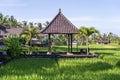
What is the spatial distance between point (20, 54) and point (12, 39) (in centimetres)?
148

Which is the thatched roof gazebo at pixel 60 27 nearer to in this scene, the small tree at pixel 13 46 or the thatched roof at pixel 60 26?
the thatched roof at pixel 60 26

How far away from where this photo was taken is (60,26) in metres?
32.4

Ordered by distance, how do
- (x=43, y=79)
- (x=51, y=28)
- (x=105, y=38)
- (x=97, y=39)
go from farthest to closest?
(x=105, y=38)
(x=97, y=39)
(x=51, y=28)
(x=43, y=79)

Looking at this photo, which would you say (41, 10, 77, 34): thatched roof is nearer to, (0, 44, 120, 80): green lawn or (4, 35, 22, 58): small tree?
(4, 35, 22, 58): small tree

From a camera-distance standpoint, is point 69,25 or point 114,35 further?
point 114,35

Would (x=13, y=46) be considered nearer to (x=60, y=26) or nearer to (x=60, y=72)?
(x=60, y=26)

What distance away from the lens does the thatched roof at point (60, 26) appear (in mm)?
31839

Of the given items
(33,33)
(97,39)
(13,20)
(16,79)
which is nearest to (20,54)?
(33,33)

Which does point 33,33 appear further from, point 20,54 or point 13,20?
point 13,20

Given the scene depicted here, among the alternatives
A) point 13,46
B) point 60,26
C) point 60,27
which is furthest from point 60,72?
point 60,26

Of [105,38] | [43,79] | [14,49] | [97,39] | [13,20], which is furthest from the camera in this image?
[105,38]

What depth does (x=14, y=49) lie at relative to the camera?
26.4 m

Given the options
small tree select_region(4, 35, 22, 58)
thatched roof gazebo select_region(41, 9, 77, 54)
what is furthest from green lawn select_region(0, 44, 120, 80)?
thatched roof gazebo select_region(41, 9, 77, 54)

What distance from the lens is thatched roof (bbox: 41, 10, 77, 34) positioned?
31.8 m
